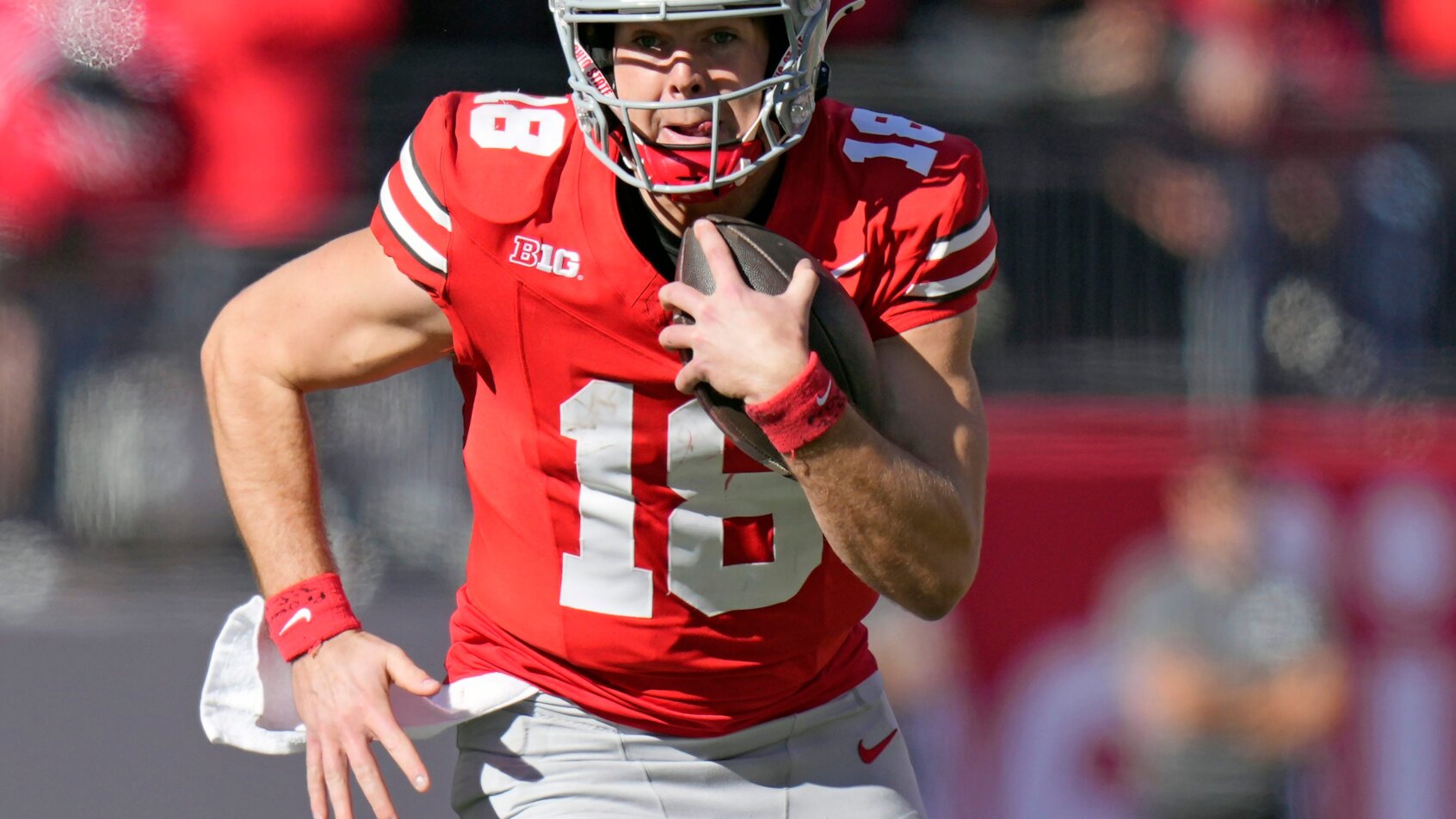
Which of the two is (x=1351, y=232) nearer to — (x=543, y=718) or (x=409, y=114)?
(x=409, y=114)

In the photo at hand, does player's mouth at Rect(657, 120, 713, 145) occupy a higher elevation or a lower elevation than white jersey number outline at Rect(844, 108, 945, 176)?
higher

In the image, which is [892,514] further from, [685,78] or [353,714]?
[353,714]

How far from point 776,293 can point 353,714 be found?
32.0 inches

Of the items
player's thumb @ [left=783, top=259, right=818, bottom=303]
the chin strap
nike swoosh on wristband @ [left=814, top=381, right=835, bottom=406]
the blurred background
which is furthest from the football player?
the blurred background

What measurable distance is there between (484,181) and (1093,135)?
3.05 meters

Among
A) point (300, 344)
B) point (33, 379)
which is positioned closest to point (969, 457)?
point (300, 344)

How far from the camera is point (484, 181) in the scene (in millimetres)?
2545

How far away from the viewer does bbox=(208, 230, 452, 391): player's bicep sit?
2.60 meters

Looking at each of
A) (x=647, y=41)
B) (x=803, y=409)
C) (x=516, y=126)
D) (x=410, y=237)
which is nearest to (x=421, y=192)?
(x=410, y=237)

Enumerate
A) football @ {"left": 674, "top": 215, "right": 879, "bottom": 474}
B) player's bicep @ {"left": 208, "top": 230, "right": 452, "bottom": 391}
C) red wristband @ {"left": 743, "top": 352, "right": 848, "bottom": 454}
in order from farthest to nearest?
player's bicep @ {"left": 208, "top": 230, "right": 452, "bottom": 391} → football @ {"left": 674, "top": 215, "right": 879, "bottom": 474} → red wristband @ {"left": 743, "top": 352, "right": 848, "bottom": 454}

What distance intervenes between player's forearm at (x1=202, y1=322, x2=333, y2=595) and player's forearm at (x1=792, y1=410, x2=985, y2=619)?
83cm

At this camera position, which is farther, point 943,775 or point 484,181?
point 943,775

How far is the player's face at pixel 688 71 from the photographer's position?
240cm

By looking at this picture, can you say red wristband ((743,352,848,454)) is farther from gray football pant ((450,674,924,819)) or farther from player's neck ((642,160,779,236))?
gray football pant ((450,674,924,819))
